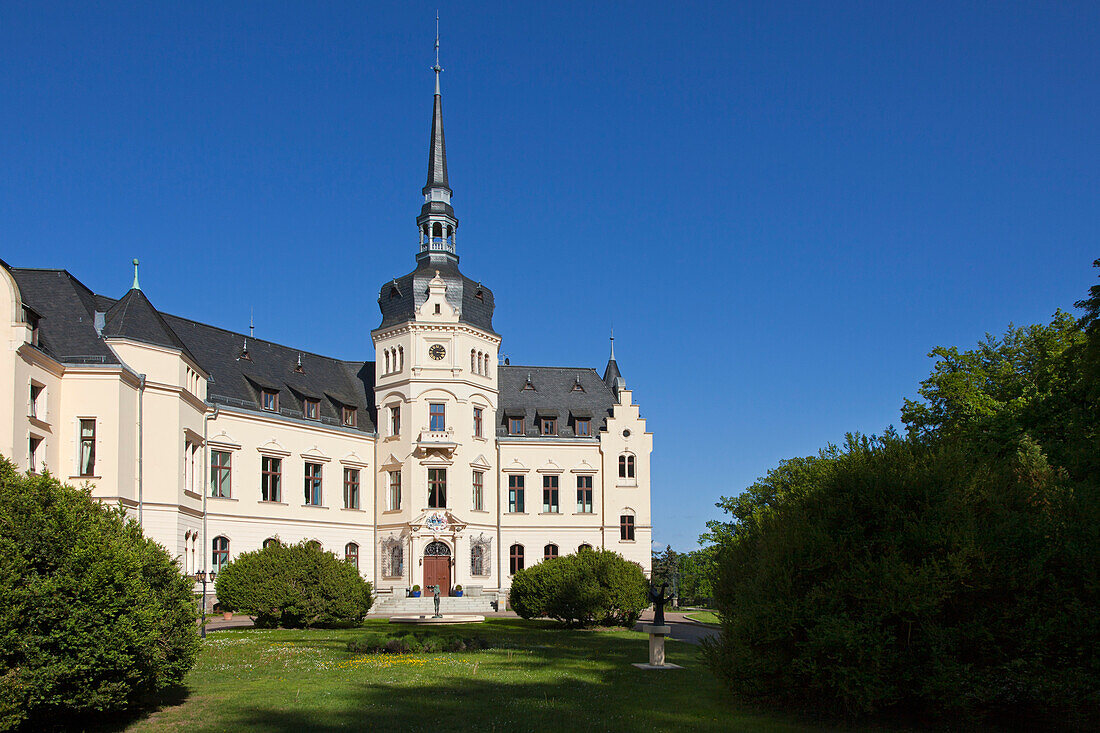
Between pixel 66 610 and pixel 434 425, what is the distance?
41.0m

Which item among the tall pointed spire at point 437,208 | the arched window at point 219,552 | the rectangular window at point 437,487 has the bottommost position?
the arched window at point 219,552

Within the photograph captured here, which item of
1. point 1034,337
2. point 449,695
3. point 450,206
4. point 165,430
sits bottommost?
point 449,695

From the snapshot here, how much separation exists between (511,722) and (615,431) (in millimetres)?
45171

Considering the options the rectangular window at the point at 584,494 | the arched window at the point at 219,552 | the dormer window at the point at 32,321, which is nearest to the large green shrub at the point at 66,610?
the dormer window at the point at 32,321

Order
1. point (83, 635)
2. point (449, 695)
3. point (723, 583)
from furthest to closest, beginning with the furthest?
point (723, 583), point (449, 695), point (83, 635)

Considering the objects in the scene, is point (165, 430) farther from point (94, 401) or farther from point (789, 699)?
point (789, 699)

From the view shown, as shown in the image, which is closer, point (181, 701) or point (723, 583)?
point (181, 701)

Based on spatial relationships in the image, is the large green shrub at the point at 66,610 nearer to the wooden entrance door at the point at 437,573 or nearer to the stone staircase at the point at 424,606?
the stone staircase at the point at 424,606

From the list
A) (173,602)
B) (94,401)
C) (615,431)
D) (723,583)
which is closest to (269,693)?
(173,602)

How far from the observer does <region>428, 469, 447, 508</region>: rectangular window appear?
2087 inches

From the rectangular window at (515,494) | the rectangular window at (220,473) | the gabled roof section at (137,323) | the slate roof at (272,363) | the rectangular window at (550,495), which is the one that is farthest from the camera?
the rectangular window at (550,495)

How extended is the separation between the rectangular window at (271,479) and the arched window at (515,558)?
563 inches

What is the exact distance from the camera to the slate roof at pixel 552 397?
59.3 m

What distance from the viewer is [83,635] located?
42.3 ft
